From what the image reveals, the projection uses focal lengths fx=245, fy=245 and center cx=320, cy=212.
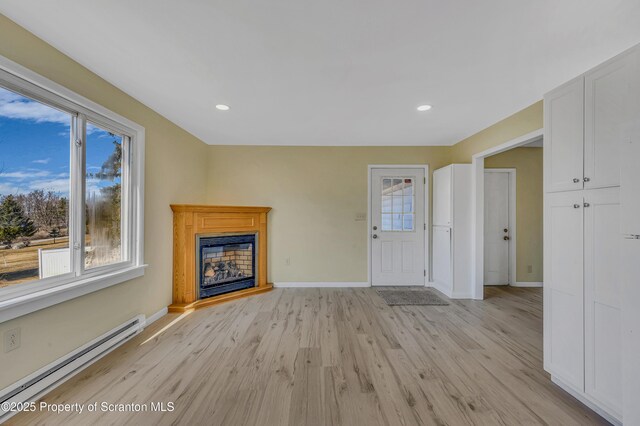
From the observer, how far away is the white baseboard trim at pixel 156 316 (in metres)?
2.73

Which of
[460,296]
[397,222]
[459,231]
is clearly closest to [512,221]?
[459,231]

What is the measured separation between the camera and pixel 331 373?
6.34 ft

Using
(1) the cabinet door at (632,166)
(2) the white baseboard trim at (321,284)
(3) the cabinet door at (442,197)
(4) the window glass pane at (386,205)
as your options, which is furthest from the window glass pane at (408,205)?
(1) the cabinet door at (632,166)

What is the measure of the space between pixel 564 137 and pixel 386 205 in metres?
2.69

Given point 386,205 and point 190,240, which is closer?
point 190,240

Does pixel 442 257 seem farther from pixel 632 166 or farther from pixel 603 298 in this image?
pixel 632 166

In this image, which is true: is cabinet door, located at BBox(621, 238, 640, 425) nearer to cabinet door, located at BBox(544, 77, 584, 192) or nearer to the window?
cabinet door, located at BBox(544, 77, 584, 192)

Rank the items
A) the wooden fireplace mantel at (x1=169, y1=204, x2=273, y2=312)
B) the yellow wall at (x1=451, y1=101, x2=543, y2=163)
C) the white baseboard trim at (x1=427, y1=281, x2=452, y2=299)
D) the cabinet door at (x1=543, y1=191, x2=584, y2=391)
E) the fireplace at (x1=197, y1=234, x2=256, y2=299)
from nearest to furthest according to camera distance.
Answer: the cabinet door at (x1=543, y1=191, x2=584, y2=391) < the yellow wall at (x1=451, y1=101, x2=543, y2=163) < the wooden fireplace mantel at (x1=169, y1=204, x2=273, y2=312) < the fireplace at (x1=197, y1=234, x2=256, y2=299) < the white baseboard trim at (x1=427, y1=281, x2=452, y2=299)

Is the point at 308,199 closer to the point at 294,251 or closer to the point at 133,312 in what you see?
the point at 294,251

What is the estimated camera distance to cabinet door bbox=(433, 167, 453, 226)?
379 centimetres

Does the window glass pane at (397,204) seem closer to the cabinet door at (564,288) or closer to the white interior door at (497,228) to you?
the white interior door at (497,228)

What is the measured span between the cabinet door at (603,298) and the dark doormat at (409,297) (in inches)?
74.9

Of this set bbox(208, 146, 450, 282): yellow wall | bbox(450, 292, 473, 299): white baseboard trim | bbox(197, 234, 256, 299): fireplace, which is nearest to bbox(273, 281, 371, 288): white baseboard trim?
bbox(208, 146, 450, 282): yellow wall

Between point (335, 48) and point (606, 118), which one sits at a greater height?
point (335, 48)
